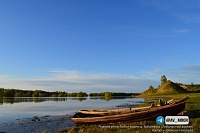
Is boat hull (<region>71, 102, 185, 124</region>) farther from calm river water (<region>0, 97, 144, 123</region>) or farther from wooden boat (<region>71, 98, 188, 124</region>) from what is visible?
calm river water (<region>0, 97, 144, 123</region>)

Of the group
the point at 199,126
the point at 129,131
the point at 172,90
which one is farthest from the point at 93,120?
the point at 172,90

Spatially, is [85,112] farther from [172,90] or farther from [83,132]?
[172,90]

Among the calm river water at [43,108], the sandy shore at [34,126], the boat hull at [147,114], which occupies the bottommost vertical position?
the calm river water at [43,108]

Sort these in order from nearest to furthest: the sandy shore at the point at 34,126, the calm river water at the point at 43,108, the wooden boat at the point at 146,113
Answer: the wooden boat at the point at 146,113 → the sandy shore at the point at 34,126 → the calm river water at the point at 43,108

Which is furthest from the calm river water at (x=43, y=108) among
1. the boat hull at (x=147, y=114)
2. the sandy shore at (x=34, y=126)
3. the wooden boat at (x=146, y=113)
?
the boat hull at (x=147, y=114)

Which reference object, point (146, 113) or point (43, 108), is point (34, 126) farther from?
point (43, 108)

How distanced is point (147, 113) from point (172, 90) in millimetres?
105738

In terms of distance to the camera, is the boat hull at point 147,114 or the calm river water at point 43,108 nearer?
the boat hull at point 147,114

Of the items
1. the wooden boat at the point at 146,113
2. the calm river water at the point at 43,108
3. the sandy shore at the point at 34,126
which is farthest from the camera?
the calm river water at the point at 43,108

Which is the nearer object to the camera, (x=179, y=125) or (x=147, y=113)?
(x=179, y=125)

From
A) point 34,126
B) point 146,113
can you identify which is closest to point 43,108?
point 34,126

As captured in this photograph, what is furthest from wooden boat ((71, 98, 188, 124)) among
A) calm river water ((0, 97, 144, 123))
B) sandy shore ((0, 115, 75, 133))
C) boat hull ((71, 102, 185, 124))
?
calm river water ((0, 97, 144, 123))

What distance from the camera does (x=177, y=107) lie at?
23.8 metres

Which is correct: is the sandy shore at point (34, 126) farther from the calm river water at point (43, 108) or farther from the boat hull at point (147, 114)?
the calm river water at point (43, 108)
